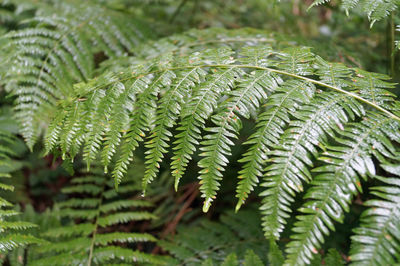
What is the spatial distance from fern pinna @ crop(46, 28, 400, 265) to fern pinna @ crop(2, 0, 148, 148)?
1.67 feet

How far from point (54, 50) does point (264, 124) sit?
1617 mm

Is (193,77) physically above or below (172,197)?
above

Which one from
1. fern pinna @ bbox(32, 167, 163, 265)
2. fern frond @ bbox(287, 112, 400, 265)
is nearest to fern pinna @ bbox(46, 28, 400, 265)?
fern frond @ bbox(287, 112, 400, 265)

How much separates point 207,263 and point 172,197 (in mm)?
1066

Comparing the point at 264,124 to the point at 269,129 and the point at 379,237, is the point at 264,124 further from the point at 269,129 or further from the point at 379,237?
the point at 379,237

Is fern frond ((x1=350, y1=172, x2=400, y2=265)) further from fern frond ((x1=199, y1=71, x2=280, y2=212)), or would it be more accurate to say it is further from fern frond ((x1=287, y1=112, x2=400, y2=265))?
fern frond ((x1=199, y1=71, x2=280, y2=212))

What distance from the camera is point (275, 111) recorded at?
4.02ft

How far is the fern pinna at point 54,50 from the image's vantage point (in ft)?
6.15

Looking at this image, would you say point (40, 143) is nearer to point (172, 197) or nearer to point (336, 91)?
point (172, 197)

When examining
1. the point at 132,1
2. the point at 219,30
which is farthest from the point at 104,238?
the point at 132,1

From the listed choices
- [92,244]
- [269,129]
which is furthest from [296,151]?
[92,244]

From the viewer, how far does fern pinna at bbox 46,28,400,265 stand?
1.03 meters

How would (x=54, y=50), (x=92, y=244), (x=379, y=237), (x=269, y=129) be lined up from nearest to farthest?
(x=379, y=237)
(x=269, y=129)
(x=92, y=244)
(x=54, y=50)

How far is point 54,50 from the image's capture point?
6.84 feet
